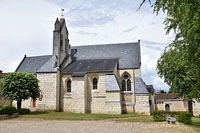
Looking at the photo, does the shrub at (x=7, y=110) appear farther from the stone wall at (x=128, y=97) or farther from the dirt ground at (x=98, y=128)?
the stone wall at (x=128, y=97)

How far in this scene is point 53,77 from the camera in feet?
88.1

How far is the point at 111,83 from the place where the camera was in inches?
982

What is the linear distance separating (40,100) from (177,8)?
2387cm

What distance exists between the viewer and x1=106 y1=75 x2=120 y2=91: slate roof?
966 inches

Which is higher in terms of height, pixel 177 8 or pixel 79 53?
pixel 79 53

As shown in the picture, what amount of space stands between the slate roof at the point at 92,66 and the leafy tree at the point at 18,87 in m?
5.75

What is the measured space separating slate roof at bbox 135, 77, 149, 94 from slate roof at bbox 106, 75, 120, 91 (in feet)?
11.1

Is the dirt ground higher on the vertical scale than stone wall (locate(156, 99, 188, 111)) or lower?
higher

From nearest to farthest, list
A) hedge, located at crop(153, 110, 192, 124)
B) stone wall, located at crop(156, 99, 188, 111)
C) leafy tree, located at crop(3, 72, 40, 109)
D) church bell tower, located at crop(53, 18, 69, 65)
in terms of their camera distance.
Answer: hedge, located at crop(153, 110, 192, 124), leafy tree, located at crop(3, 72, 40, 109), church bell tower, located at crop(53, 18, 69, 65), stone wall, located at crop(156, 99, 188, 111)

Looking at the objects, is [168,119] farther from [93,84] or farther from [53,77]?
[53,77]

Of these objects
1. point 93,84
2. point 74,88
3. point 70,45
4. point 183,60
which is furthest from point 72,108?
point 183,60

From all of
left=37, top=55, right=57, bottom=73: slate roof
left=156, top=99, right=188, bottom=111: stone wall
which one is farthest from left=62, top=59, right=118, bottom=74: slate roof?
left=156, top=99, right=188, bottom=111: stone wall

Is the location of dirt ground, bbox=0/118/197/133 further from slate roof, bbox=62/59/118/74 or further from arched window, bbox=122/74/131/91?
arched window, bbox=122/74/131/91

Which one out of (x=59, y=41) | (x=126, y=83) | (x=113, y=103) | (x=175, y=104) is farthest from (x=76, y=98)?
(x=175, y=104)
